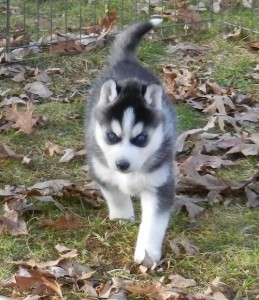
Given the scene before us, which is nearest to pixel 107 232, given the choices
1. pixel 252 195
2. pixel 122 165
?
pixel 122 165

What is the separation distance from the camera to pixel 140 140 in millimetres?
4168

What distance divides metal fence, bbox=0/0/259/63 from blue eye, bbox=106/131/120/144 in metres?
3.64

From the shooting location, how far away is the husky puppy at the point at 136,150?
4.13m

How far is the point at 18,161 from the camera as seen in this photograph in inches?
219

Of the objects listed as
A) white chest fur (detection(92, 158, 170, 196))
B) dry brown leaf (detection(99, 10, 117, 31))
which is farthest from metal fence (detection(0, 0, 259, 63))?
white chest fur (detection(92, 158, 170, 196))

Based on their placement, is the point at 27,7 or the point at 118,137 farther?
the point at 27,7

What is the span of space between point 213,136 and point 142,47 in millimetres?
A: 2334

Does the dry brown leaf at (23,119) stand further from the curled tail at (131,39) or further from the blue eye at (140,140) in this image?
the blue eye at (140,140)

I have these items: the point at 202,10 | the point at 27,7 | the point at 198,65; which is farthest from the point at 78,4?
the point at 198,65

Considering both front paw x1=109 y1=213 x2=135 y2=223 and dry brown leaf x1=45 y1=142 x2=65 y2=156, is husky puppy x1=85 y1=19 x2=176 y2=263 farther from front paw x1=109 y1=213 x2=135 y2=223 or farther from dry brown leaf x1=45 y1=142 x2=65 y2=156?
dry brown leaf x1=45 y1=142 x2=65 y2=156

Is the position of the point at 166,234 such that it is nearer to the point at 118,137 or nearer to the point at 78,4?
the point at 118,137

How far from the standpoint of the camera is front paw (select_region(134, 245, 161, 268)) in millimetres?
4199

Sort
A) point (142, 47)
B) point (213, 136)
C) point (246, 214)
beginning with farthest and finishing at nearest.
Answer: point (142, 47) → point (213, 136) → point (246, 214)

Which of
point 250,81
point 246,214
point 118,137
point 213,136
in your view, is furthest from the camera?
point 250,81
